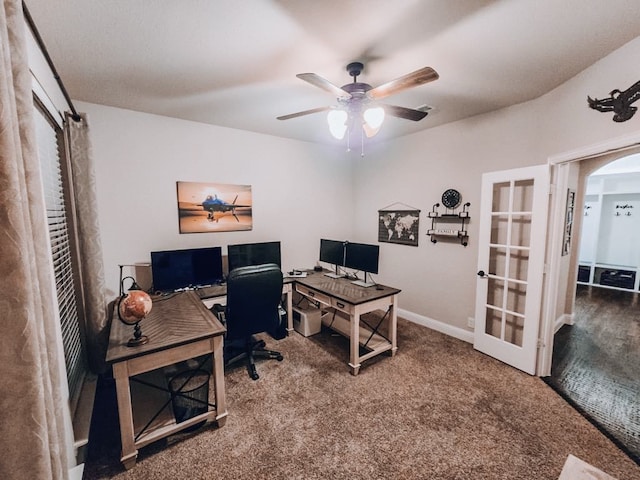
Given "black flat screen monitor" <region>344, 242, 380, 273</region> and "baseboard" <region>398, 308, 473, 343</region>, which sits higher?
"black flat screen monitor" <region>344, 242, 380, 273</region>

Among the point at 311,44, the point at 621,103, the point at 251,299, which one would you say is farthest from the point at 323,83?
the point at 621,103

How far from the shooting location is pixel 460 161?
10.6 feet

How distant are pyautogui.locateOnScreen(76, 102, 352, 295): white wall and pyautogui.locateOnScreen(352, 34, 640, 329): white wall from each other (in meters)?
0.80

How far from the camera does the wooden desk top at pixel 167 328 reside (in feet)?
5.57

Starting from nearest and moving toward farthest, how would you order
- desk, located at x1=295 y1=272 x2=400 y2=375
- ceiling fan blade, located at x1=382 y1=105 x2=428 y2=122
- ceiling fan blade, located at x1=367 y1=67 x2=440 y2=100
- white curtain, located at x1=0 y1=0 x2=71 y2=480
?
white curtain, located at x1=0 y1=0 x2=71 y2=480 → ceiling fan blade, located at x1=367 y1=67 x2=440 y2=100 → ceiling fan blade, located at x1=382 y1=105 x2=428 y2=122 → desk, located at x1=295 y1=272 x2=400 y2=375

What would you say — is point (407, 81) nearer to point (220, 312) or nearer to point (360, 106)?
point (360, 106)

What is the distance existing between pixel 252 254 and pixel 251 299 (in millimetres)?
1084

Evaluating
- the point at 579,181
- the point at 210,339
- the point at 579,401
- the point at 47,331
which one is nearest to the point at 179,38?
the point at 47,331

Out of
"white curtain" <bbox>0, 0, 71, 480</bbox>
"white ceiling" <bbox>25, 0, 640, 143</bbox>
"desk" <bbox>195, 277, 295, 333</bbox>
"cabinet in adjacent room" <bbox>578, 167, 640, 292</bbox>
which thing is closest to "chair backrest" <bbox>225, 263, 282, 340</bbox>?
"desk" <bbox>195, 277, 295, 333</bbox>

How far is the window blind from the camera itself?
1.71m

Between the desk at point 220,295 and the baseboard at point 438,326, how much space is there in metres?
1.69

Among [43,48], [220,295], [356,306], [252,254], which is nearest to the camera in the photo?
[43,48]

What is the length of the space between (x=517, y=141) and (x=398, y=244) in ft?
6.07

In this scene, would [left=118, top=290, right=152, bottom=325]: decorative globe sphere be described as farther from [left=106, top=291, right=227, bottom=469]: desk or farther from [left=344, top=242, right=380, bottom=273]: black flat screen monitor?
[left=344, top=242, right=380, bottom=273]: black flat screen monitor
